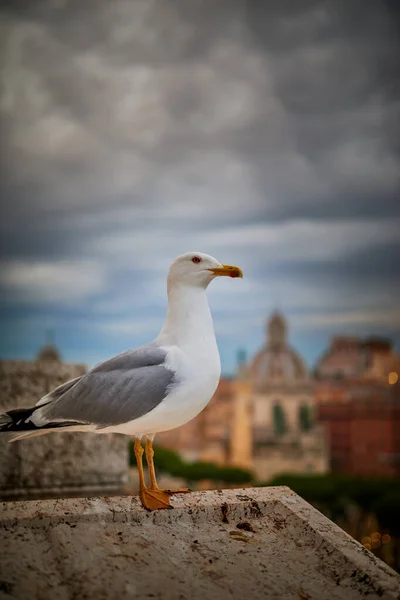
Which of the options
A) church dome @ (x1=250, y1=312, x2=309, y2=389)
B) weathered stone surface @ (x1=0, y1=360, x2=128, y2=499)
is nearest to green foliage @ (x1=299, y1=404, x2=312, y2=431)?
church dome @ (x1=250, y1=312, x2=309, y2=389)

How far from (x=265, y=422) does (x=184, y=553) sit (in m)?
30.1

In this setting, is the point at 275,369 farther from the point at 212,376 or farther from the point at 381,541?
the point at 212,376

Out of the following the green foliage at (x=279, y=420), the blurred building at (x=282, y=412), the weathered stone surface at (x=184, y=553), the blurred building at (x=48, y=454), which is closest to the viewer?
the weathered stone surface at (x=184, y=553)

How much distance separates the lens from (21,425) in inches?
67.3

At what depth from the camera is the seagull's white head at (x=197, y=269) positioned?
71.3 inches

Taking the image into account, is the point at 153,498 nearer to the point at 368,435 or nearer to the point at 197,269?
the point at 197,269

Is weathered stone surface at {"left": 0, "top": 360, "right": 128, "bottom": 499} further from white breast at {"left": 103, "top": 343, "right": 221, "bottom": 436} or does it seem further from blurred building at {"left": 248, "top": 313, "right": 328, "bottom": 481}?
blurred building at {"left": 248, "top": 313, "right": 328, "bottom": 481}

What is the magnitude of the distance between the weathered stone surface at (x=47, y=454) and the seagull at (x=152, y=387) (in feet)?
2.29

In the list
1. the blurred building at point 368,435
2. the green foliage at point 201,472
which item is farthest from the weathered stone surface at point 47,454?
the blurred building at point 368,435

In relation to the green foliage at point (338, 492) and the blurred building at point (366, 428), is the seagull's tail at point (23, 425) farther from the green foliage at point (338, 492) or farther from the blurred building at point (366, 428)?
the blurred building at point (366, 428)

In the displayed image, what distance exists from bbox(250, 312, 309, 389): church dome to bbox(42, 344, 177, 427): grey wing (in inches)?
1288

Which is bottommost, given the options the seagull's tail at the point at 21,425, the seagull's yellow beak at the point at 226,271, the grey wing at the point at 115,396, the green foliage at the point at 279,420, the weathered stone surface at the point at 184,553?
the green foliage at the point at 279,420

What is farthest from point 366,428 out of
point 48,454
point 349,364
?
point 48,454

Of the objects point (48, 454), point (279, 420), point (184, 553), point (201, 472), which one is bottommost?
point (201, 472)
